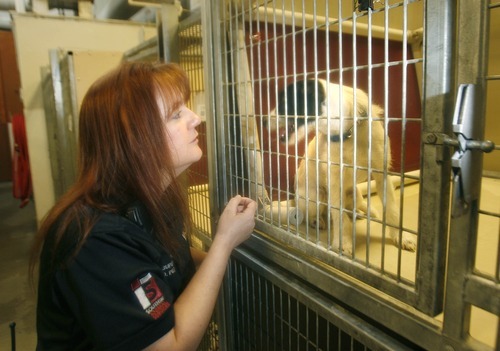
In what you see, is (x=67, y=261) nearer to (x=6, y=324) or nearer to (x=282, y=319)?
(x=282, y=319)

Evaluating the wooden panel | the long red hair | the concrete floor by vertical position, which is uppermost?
the wooden panel

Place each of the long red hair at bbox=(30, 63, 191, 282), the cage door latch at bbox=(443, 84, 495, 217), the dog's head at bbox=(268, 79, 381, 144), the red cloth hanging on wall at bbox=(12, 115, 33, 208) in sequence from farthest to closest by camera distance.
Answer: the red cloth hanging on wall at bbox=(12, 115, 33, 208)
the dog's head at bbox=(268, 79, 381, 144)
the long red hair at bbox=(30, 63, 191, 282)
the cage door latch at bbox=(443, 84, 495, 217)

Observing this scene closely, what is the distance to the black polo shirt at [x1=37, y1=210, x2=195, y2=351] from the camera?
635 mm

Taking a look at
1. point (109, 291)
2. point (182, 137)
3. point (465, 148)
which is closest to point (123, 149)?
point (182, 137)

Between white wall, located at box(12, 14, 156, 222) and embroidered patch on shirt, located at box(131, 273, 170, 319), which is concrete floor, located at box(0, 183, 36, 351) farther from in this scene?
embroidered patch on shirt, located at box(131, 273, 170, 319)

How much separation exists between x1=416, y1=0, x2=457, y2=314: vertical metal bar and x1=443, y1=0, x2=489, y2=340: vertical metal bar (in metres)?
0.02

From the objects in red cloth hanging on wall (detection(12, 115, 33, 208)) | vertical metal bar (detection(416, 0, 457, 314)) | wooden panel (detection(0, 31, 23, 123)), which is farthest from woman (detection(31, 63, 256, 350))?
wooden panel (detection(0, 31, 23, 123))

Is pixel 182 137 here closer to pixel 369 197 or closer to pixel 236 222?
pixel 236 222

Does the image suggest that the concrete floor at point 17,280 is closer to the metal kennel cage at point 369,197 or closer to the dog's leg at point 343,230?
the metal kennel cage at point 369,197

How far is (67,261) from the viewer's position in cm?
67

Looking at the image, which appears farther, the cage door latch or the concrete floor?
the concrete floor

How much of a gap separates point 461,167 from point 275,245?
21.1 inches

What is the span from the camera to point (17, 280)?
2.81 metres

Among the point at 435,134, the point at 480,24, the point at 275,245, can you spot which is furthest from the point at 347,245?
the point at 480,24
